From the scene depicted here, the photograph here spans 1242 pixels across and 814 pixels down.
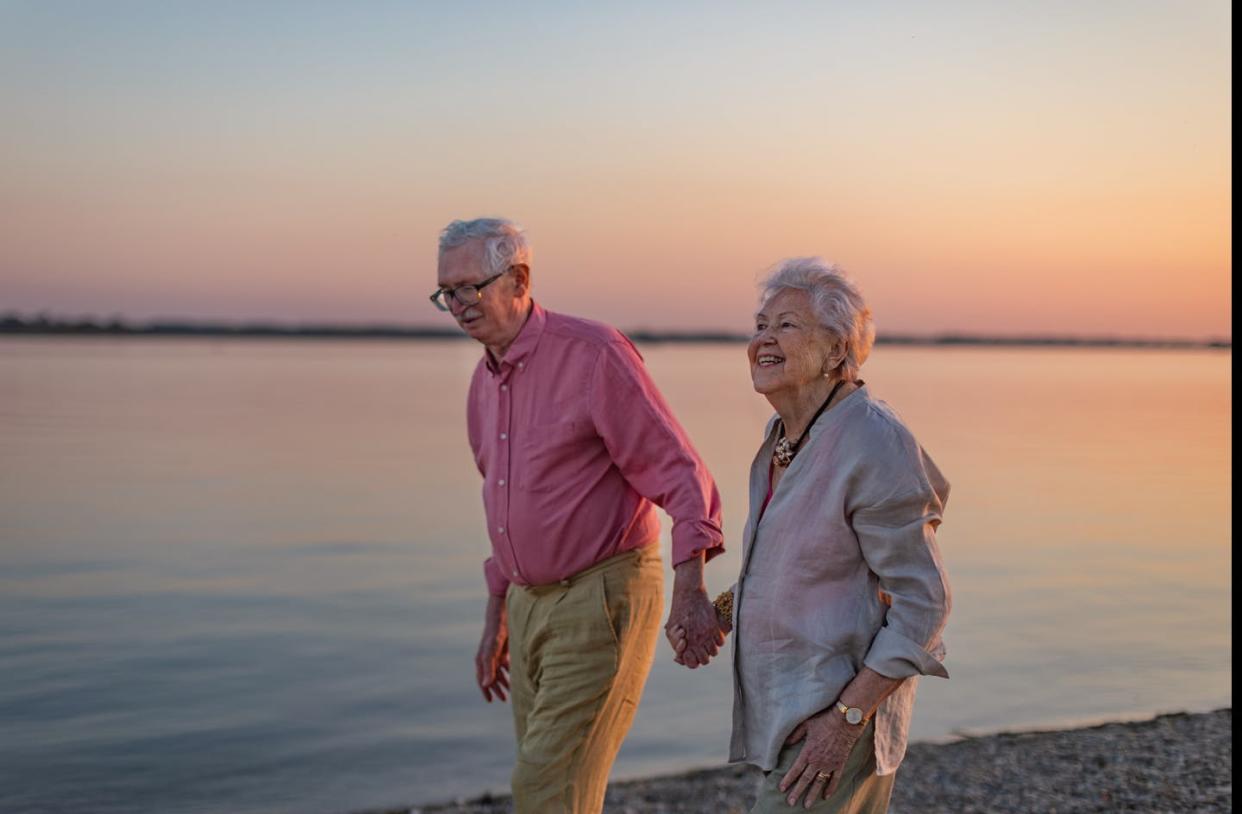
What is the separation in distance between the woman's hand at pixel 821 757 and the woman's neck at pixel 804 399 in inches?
22.7

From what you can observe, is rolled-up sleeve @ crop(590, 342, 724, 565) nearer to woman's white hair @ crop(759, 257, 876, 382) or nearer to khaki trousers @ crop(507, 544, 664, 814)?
khaki trousers @ crop(507, 544, 664, 814)

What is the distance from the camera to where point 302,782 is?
734cm

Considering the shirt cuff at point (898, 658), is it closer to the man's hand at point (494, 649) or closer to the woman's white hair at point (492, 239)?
the woman's white hair at point (492, 239)

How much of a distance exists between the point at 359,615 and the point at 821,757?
30.2 ft

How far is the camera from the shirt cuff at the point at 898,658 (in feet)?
8.84

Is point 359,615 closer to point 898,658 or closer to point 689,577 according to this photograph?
point 689,577

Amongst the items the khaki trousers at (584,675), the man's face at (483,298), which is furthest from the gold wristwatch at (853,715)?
the man's face at (483,298)

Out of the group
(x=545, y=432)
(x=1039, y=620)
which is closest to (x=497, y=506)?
(x=545, y=432)

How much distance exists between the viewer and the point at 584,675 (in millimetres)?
3805

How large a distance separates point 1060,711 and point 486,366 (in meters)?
5.93

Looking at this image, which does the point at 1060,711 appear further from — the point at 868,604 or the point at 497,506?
the point at 868,604

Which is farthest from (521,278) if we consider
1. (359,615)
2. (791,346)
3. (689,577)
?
(359,615)

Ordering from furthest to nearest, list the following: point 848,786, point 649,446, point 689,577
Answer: point 649,446 → point 689,577 → point 848,786

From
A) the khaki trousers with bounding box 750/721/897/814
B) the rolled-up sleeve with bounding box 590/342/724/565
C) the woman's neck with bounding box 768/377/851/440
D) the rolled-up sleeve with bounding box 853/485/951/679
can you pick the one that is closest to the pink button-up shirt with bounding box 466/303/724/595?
the rolled-up sleeve with bounding box 590/342/724/565
